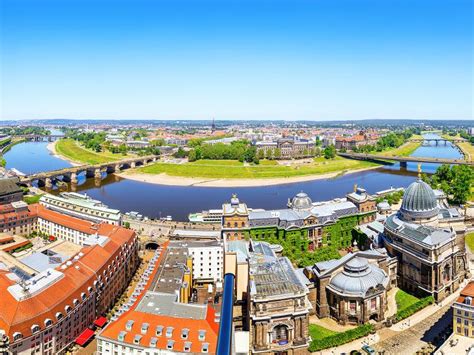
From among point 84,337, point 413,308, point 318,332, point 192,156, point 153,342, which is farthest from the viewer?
point 192,156

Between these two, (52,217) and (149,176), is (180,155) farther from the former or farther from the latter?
(52,217)

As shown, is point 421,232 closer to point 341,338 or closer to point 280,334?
point 341,338

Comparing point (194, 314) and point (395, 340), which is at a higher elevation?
point (194, 314)

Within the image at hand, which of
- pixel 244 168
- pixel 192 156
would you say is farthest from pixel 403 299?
pixel 192 156

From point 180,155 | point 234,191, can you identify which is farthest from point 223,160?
point 234,191

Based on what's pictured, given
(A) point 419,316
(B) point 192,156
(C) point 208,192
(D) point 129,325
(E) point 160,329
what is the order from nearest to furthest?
1. (E) point 160,329
2. (D) point 129,325
3. (A) point 419,316
4. (C) point 208,192
5. (B) point 192,156
